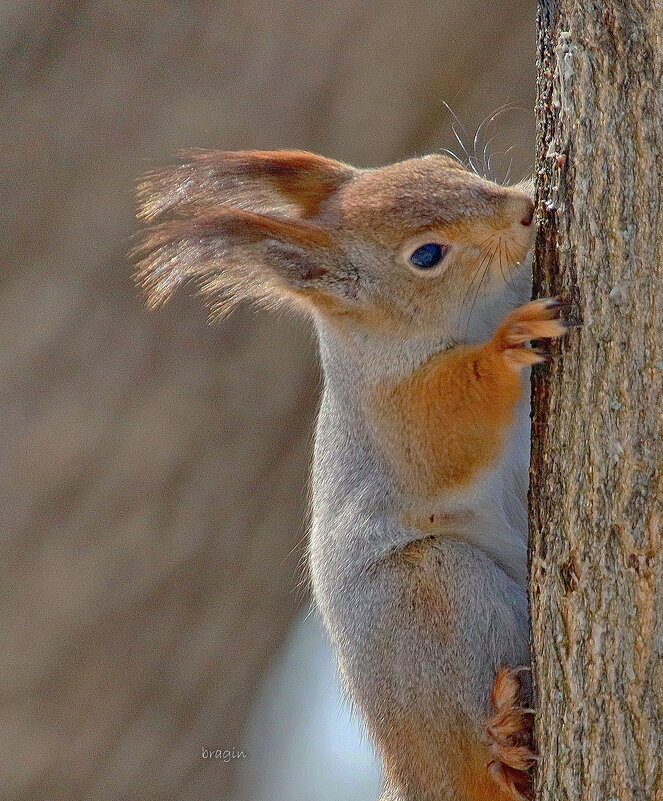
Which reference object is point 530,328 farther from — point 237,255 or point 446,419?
point 237,255

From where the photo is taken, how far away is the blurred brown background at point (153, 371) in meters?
5.00

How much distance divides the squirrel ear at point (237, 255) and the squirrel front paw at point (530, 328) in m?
0.63

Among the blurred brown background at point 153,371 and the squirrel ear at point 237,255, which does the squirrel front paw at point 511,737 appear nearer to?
the squirrel ear at point 237,255

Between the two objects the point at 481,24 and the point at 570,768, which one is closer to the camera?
the point at 570,768

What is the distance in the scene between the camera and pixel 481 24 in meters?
5.34

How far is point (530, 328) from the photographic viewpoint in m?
2.37

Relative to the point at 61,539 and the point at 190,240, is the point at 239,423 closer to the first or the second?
the point at 61,539

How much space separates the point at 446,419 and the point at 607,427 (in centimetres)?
85

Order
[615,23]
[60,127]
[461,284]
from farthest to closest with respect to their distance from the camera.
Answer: [60,127], [461,284], [615,23]

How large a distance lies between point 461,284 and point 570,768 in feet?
4.30

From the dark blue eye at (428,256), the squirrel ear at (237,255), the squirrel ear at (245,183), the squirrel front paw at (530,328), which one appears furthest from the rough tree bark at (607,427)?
the squirrel ear at (245,183)

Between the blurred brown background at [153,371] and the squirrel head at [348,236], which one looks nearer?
the squirrel head at [348,236]

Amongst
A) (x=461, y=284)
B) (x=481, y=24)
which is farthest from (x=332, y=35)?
(x=461, y=284)

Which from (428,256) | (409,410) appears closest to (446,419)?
(409,410)
